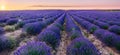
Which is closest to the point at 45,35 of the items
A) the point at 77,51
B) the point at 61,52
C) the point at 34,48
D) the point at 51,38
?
the point at 51,38

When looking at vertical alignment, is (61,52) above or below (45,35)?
below

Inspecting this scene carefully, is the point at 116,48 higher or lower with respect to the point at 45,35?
lower

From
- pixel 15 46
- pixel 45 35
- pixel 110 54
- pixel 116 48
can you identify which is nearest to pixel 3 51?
pixel 15 46

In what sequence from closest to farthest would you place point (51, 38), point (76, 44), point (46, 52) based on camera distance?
1. point (46, 52)
2. point (76, 44)
3. point (51, 38)

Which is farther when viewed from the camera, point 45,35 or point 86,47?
point 45,35

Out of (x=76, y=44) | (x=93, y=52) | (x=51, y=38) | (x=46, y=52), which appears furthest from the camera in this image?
(x=51, y=38)

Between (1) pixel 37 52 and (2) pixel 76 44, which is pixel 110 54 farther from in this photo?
(1) pixel 37 52

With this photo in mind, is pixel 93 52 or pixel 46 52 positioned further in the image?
pixel 93 52

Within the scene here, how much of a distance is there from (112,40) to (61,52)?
2.38 metres

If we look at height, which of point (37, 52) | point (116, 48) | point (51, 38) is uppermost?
point (37, 52)

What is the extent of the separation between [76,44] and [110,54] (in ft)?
6.44

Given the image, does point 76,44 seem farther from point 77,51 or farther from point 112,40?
point 112,40

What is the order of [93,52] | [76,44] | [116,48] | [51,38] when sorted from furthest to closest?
1. [116,48]
2. [51,38]
3. [76,44]
4. [93,52]

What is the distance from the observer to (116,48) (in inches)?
313
